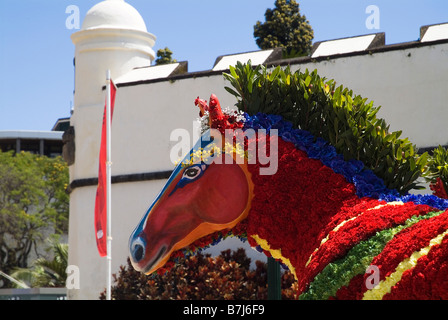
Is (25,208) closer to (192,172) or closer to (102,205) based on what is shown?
(102,205)

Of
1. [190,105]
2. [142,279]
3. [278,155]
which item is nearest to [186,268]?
[142,279]

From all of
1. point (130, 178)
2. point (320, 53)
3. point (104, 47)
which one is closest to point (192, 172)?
point (320, 53)

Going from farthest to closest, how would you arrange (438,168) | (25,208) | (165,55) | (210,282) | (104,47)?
(25,208)
(165,55)
(104,47)
(210,282)
(438,168)

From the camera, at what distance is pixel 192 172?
496 centimetres

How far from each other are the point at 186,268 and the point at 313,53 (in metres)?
4.85

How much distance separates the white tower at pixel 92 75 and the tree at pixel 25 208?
24.8m

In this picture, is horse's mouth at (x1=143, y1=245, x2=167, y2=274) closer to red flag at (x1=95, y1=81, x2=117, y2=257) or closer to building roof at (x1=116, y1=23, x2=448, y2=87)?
red flag at (x1=95, y1=81, x2=117, y2=257)

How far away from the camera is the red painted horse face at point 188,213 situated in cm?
486

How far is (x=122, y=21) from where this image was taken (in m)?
16.4

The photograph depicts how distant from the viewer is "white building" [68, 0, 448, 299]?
12.9 m

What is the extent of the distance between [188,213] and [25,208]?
127 ft
